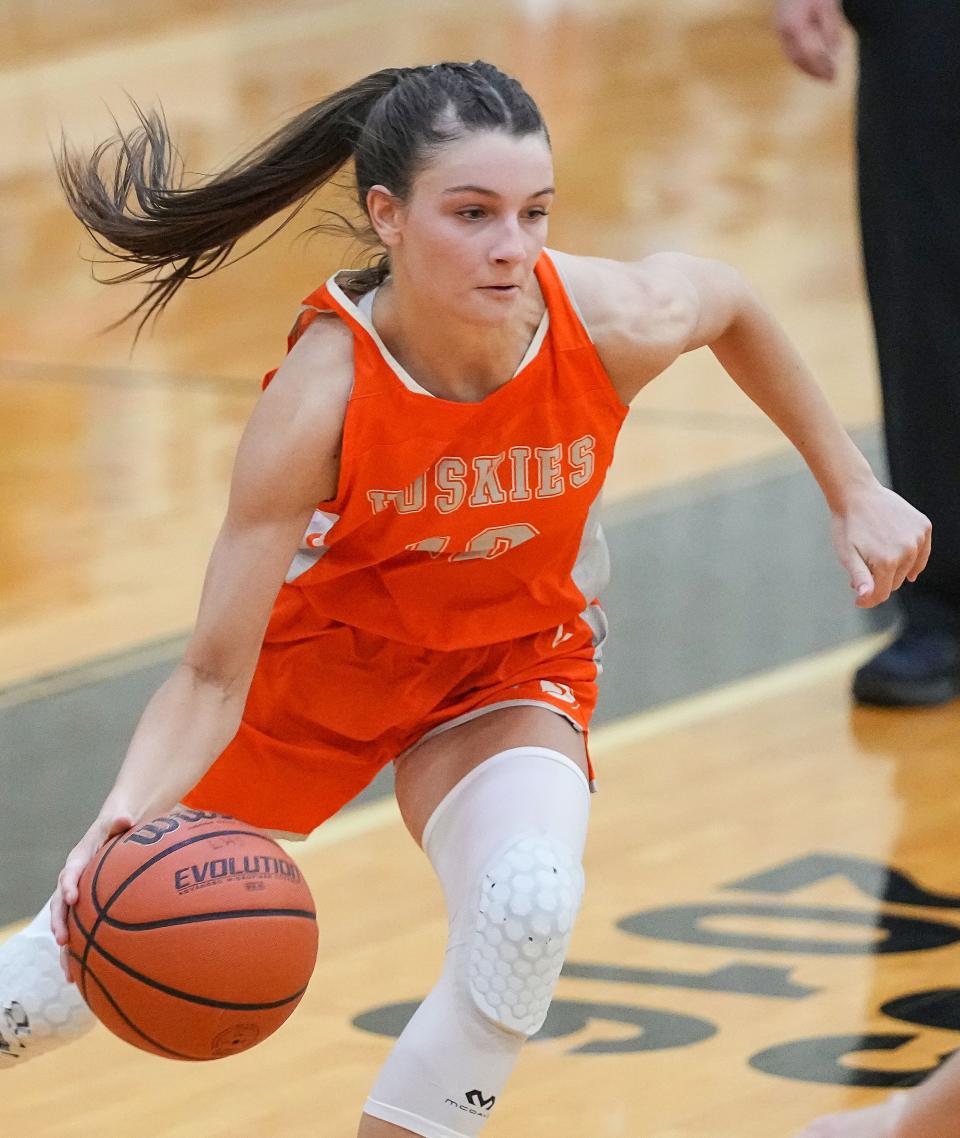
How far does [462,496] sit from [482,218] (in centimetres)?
39

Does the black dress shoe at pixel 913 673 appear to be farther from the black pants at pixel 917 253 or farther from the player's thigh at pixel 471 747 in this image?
the player's thigh at pixel 471 747

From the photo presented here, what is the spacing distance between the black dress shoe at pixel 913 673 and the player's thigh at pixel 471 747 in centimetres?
226

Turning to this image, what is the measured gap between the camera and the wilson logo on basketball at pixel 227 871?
292cm

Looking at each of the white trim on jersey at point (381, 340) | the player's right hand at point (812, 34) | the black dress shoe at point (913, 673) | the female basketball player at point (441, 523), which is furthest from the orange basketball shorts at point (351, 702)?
the black dress shoe at point (913, 673)

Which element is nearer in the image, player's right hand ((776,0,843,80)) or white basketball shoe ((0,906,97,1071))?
white basketball shoe ((0,906,97,1071))

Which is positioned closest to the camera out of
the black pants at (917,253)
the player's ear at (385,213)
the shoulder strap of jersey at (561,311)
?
the player's ear at (385,213)

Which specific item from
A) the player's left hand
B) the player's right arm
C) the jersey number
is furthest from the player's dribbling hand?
the player's left hand

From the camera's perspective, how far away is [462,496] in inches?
123

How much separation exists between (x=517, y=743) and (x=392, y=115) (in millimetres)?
868

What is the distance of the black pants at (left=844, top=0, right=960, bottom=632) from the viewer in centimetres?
528

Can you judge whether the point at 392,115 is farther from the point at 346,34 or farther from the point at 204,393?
the point at 346,34

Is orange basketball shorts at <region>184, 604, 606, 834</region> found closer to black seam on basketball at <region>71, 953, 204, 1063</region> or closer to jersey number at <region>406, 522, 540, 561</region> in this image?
jersey number at <region>406, 522, 540, 561</region>

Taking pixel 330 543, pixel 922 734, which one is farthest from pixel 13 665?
pixel 330 543

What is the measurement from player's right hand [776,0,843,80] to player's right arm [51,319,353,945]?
222cm
